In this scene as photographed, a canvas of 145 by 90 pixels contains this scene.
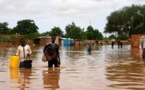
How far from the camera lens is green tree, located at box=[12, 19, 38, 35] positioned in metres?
113

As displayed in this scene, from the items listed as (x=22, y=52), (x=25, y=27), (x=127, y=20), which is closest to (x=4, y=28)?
(x=25, y=27)

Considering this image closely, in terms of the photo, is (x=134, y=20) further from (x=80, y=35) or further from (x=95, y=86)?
(x=95, y=86)

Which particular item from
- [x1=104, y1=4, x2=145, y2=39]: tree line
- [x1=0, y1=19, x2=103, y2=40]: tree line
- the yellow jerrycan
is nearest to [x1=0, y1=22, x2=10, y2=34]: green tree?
[x1=0, y1=19, x2=103, y2=40]: tree line

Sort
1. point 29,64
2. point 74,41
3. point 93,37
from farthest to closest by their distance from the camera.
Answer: point 93,37 → point 74,41 → point 29,64

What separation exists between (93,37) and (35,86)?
107669 mm

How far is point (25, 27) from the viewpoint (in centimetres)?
11412

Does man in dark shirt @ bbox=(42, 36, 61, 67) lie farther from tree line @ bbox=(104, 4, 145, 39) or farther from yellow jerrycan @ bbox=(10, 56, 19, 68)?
tree line @ bbox=(104, 4, 145, 39)

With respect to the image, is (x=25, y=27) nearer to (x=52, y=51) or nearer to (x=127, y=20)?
(x=127, y=20)

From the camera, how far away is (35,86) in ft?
28.9

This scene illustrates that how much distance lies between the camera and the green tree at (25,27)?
372 ft

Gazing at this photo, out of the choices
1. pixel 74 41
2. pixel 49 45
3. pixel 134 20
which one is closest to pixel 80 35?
pixel 74 41

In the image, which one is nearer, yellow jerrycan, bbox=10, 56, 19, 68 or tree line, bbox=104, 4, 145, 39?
yellow jerrycan, bbox=10, 56, 19, 68

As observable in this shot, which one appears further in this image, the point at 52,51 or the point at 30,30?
the point at 30,30

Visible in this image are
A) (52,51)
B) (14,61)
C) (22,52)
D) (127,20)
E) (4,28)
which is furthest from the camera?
(4,28)
